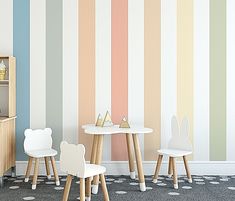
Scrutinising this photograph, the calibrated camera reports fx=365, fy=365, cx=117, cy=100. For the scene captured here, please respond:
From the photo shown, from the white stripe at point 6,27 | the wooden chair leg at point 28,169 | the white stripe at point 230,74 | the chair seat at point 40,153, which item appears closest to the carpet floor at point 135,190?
the wooden chair leg at point 28,169

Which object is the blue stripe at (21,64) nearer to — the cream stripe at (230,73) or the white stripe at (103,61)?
the white stripe at (103,61)

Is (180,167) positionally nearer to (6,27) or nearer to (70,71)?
(70,71)

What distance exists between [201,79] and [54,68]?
5.85ft

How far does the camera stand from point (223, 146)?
14.5 ft

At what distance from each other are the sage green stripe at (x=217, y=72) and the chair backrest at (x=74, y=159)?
2.07m

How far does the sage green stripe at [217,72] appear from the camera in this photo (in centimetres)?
442

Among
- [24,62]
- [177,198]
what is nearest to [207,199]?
[177,198]

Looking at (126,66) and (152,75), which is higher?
(126,66)

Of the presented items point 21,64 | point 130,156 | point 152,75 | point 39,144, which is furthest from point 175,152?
point 21,64

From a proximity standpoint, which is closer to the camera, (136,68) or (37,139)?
(37,139)

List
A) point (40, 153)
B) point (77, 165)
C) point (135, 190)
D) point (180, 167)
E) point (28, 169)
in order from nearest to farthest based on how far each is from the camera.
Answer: point (77, 165) < point (135, 190) < point (40, 153) < point (28, 169) < point (180, 167)

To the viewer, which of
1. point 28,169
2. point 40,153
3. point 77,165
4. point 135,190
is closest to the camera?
point 77,165

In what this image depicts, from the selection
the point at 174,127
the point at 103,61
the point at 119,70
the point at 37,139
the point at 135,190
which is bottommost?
the point at 135,190

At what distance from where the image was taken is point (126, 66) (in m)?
4.43
